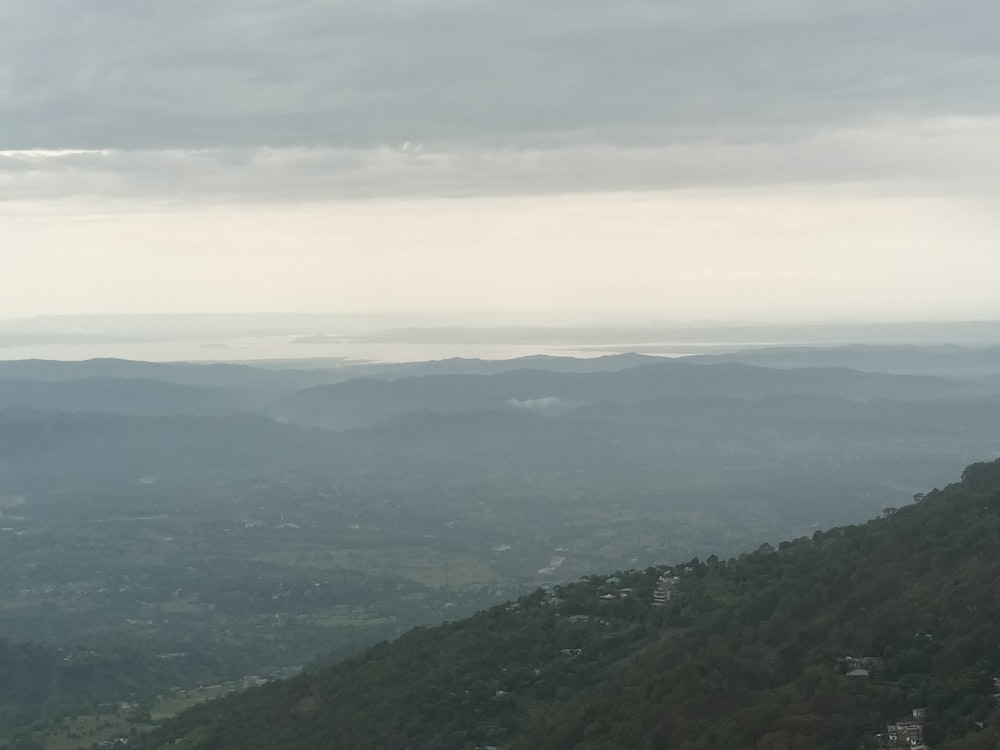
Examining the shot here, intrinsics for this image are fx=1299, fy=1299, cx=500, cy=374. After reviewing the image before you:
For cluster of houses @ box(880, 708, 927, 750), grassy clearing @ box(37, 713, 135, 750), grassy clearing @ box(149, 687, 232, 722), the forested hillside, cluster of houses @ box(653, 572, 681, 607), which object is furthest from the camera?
grassy clearing @ box(149, 687, 232, 722)

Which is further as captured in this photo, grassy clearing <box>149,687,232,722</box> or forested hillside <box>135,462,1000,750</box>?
grassy clearing <box>149,687,232,722</box>

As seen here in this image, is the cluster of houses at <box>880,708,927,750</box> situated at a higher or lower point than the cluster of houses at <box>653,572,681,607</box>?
higher

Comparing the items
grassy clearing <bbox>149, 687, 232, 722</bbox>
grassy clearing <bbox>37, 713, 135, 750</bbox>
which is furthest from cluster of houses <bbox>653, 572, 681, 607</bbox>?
grassy clearing <bbox>149, 687, 232, 722</bbox>

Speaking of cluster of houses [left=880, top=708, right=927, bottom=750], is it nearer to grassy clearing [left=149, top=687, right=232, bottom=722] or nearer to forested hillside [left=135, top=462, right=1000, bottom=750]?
forested hillside [left=135, top=462, right=1000, bottom=750]

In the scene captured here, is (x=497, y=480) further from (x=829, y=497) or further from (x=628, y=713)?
(x=628, y=713)

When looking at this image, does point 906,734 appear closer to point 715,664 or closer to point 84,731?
point 715,664

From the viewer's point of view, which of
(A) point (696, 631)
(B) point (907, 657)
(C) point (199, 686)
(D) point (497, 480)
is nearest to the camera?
(B) point (907, 657)

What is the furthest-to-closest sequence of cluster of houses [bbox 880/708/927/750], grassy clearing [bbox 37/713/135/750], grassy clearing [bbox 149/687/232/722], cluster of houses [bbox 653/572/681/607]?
1. grassy clearing [bbox 149/687/232/722]
2. grassy clearing [bbox 37/713/135/750]
3. cluster of houses [bbox 653/572/681/607]
4. cluster of houses [bbox 880/708/927/750]

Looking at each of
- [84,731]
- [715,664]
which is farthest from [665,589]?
[84,731]

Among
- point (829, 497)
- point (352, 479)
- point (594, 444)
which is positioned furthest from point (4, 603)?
point (594, 444)
